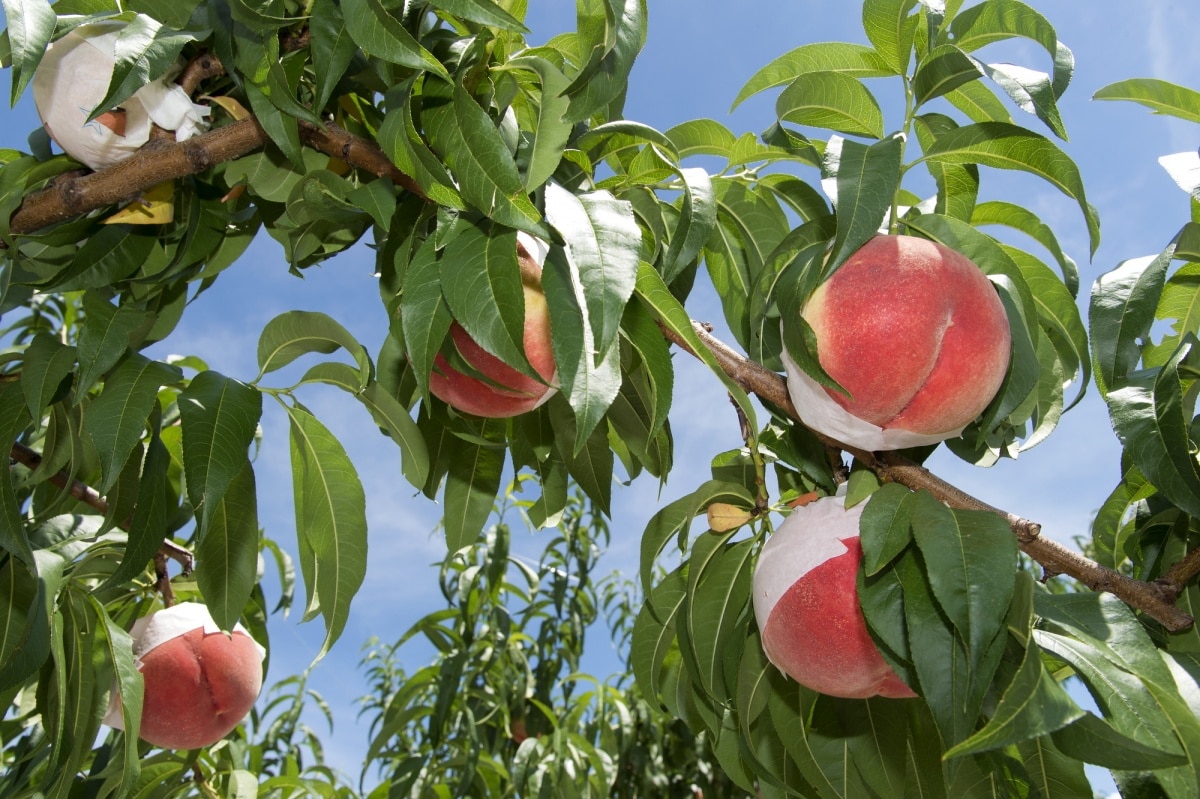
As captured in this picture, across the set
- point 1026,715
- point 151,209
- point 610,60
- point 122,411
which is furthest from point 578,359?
point 151,209

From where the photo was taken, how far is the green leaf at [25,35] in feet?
2.18

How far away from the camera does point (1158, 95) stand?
87 centimetres

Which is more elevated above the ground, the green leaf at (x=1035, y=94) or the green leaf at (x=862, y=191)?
the green leaf at (x=1035, y=94)

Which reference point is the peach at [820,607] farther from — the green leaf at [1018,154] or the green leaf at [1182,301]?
the green leaf at [1182,301]

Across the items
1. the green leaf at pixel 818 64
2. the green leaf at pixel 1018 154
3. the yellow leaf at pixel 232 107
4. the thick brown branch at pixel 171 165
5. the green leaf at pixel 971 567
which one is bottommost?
the green leaf at pixel 971 567

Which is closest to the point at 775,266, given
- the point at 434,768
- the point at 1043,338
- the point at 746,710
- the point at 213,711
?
the point at 1043,338

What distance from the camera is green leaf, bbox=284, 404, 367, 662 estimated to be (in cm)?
92

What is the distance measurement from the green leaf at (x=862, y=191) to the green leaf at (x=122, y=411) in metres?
0.56

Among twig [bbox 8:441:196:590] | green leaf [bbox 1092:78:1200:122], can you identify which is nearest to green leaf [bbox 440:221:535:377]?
green leaf [bbox 1092:78:1200:122]

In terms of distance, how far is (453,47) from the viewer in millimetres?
753

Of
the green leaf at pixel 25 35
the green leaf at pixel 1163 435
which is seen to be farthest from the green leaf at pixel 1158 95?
the green leaf at pixel 25 35

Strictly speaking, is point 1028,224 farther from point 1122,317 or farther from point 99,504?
point 99,504

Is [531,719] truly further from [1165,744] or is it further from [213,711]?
[1165,744]

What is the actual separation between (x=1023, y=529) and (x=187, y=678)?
3.19ft
